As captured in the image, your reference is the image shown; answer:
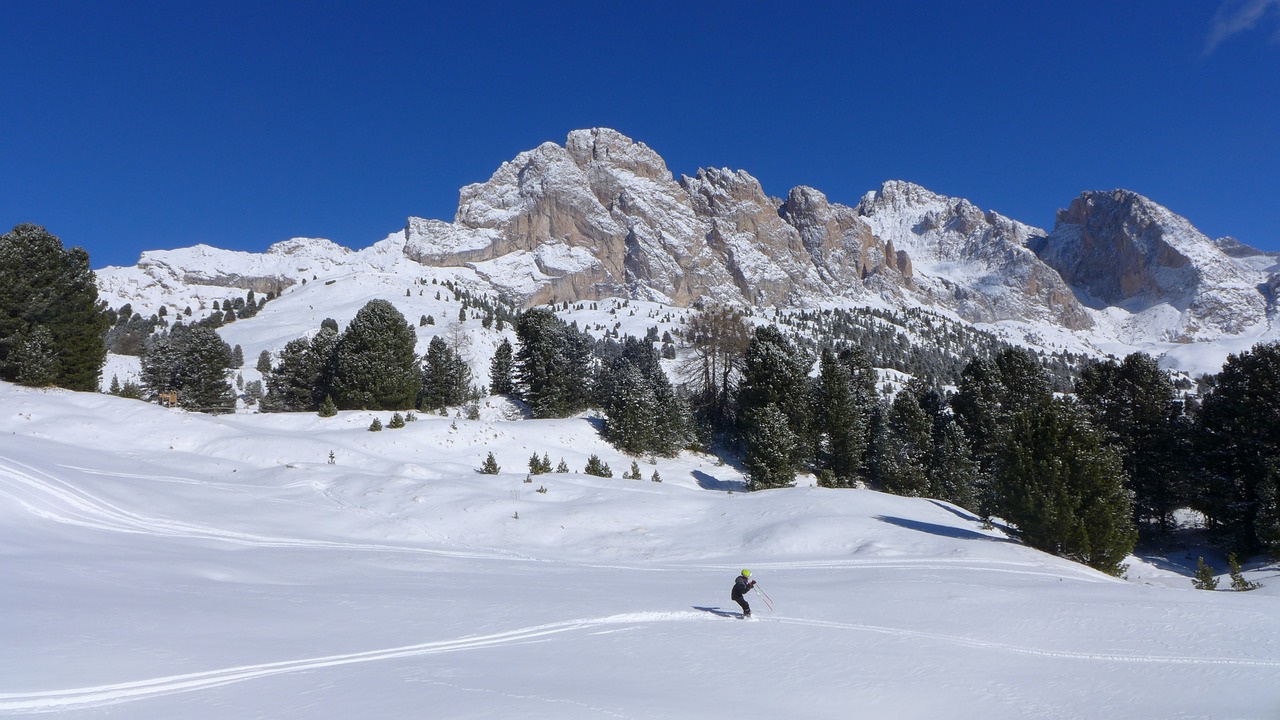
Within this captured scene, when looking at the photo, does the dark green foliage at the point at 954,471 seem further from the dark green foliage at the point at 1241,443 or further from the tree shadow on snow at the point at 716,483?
the tree shadow on snow at the point at 716,483

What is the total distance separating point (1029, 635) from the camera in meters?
10.9

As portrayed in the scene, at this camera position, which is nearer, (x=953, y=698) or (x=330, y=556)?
(x=953, y=698)

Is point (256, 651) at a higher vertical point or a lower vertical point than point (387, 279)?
lower

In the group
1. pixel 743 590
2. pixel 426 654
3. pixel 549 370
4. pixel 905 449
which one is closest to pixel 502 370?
pixel 549 370

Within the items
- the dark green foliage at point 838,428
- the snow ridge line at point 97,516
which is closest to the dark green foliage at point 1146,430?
the dark green foliage at point 838,428

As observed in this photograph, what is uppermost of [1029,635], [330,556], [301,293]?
[301,293]

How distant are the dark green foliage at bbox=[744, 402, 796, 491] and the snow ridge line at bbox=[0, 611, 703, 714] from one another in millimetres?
22496

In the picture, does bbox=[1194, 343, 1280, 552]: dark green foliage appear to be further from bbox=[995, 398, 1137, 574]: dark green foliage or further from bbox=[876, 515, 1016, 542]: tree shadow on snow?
bbox=[876, 515, 1016, 542]: tree shadow on snow

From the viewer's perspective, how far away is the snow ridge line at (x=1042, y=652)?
945 centimetres

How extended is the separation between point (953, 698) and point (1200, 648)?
4.64 m

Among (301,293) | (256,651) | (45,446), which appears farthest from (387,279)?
(256,651)

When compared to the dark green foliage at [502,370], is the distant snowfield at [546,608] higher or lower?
lower

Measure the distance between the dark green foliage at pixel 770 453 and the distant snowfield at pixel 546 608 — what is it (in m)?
7.27

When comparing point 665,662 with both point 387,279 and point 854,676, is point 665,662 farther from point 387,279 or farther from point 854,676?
point 387,279
